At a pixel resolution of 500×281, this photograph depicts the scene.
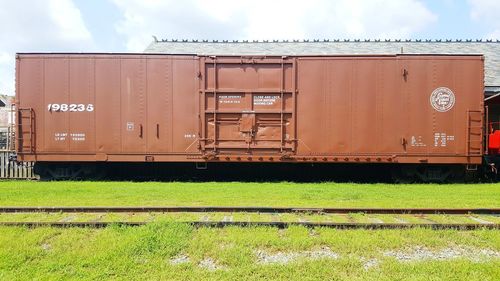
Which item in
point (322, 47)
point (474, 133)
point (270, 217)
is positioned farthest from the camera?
point (322, 47)

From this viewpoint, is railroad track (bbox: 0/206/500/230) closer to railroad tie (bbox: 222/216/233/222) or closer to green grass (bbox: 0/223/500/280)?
railroad tie (bbox: 222/216/233/222)

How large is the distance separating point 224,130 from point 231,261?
26.1 feet

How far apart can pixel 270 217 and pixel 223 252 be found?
2.02 m

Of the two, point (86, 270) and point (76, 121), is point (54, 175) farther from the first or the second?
point (86, 270)

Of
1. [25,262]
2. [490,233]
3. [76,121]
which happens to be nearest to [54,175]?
[76,121]

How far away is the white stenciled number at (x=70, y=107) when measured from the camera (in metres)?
12.5

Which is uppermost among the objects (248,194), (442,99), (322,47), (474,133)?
(322,47)

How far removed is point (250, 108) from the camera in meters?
12.3

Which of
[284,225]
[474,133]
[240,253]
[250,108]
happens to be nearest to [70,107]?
[250,108]

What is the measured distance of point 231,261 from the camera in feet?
15.2

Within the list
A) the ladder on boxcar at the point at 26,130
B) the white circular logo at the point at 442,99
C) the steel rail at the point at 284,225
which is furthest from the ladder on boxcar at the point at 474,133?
the ladder on boxcar at the point at 26,130

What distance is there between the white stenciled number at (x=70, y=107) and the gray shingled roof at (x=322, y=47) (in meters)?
8.16

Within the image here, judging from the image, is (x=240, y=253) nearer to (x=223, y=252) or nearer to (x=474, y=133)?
(x=223, y=252)

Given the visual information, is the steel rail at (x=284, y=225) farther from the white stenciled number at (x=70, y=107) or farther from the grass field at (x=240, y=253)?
the white stenciled number at (x=70, y=107)
